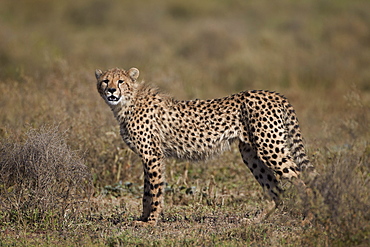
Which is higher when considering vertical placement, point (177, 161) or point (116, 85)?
point (116, 85)

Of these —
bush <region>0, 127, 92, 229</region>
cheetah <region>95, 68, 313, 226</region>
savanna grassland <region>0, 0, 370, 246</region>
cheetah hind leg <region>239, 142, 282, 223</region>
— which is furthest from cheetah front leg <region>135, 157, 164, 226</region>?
cheetah hind leg <region>239, 142, 282, 223</region>

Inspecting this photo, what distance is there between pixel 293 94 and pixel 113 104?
763 cm

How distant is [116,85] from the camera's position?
6691mm

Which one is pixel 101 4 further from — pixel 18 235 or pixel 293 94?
pixel 18 235

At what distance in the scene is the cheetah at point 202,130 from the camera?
251 inches

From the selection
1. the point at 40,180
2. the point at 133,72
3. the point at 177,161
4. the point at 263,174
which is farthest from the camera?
the point at 177,161

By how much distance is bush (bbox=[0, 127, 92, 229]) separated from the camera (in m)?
6.08

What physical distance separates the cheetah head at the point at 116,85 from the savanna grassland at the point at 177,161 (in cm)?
64

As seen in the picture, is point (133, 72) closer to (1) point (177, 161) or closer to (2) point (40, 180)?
(2) point (40, 180)

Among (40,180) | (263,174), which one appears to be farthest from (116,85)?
(263,174)

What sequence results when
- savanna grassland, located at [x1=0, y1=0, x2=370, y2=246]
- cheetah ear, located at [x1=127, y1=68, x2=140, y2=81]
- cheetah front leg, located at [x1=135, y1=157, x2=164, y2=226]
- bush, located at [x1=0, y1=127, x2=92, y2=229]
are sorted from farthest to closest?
cheetah ear, located at [x1=127, y1=68, x2=140, y2=81], cheetah front leg, located at [x1=135, y1=157, x2=164, y2=226], bush, located at [x1=0, y1=127, x2=92, y2=229], savanna grassland, located at [x1=0, y1=0, x2=370, y2=246]

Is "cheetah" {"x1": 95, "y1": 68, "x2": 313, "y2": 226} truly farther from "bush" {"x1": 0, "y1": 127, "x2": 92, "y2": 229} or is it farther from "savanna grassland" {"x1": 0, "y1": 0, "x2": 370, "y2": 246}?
"bush" {"x1": 0, "y1": 127, "x2": 92, "y2": 229}

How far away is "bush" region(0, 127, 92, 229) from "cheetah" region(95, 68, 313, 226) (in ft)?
2.48

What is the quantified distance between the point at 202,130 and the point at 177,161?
7.12 feet
